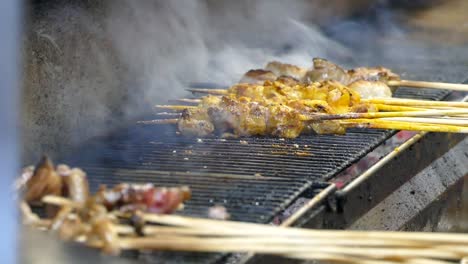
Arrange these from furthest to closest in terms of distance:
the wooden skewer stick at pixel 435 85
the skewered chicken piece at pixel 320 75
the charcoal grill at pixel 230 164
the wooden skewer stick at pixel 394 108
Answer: the skewered chicken piece at pixel 320 75 < the wooden skewer stick at pixel 435 85 < the wooden skewer stick at pixel 394 108 < the charcoal grill at pixel 230 164

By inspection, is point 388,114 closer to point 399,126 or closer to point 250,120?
point 399,126

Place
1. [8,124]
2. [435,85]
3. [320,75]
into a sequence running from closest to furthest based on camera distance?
1. [8,124]
2. [435,85]
3. [320,75]

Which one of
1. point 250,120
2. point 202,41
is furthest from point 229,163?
point 202,41

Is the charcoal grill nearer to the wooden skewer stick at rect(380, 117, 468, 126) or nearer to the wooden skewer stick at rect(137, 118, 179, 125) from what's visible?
the wooden skewer stick at rect(137, 118, 179, 125)

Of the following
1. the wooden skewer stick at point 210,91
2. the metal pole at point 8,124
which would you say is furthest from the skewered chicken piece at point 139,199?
the wooden skewer stick at point 210,91

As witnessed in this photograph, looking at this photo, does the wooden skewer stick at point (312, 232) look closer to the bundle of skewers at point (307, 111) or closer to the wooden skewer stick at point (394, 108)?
the bundle of skewers at point (307, 111)

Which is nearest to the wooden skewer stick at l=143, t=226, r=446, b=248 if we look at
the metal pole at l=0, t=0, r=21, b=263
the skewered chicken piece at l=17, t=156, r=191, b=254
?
the skewered chicken piece at l=17, t=156, r=191, b=254
